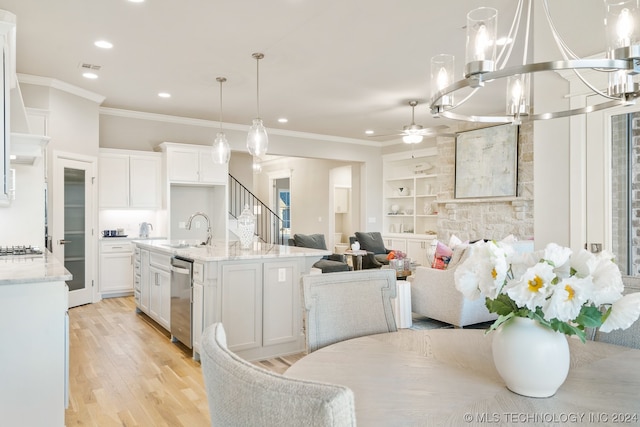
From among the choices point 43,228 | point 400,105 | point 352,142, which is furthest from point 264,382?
point 352,142

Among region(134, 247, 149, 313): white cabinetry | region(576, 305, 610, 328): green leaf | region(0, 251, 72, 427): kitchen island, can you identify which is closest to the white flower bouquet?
region(576, 305, 610, 328): green leaf

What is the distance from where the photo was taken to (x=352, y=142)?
921cm

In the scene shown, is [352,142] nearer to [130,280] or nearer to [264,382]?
[130,280]

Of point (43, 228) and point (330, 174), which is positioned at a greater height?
point (330, 174)

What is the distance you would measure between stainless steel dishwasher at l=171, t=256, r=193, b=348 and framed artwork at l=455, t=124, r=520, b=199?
17.1 feet

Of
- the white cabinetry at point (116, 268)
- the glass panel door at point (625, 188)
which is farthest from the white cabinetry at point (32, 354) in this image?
the white cabinetry at point (116, 268)

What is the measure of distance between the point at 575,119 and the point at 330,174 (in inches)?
305

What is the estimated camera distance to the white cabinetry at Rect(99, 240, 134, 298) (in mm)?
6047

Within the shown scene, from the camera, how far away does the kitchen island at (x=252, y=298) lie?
3.38m

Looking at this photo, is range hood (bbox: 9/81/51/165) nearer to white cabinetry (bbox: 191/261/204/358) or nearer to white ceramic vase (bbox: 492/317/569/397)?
white cabinetry (bbox: 191/261/204/358)

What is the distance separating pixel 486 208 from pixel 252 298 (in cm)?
502

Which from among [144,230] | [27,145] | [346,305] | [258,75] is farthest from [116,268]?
[346,305]

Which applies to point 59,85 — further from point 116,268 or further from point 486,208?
point 486,208

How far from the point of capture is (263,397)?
0.59 metres
